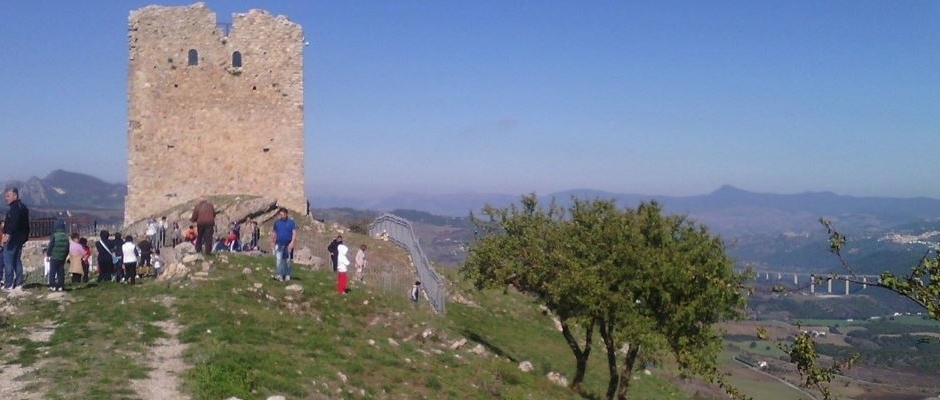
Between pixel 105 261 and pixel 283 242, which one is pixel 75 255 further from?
pixel 283 242

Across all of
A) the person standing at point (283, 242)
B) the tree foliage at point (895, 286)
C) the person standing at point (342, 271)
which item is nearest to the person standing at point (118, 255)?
the person standing at point (283, 242)

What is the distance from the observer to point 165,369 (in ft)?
42.8

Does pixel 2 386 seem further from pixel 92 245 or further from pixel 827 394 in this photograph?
pixel 92 245

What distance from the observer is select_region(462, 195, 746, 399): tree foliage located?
17922 mm

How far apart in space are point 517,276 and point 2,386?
1321cm

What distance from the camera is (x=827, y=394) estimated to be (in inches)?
327

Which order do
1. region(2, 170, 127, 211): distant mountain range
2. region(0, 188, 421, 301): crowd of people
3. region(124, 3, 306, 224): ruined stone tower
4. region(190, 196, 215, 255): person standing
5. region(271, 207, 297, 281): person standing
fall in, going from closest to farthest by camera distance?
region(0, 188, 421, 301): crowd of people → region(271, 207, 297, 281): person standing → region(190, 196, 215, 255): person standing → region(124, 3, 306, 224): ruined stone tower → region(2, 170, 127, 211): distant mountain range

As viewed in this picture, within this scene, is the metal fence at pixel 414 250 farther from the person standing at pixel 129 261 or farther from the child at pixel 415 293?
the person standing at pixel 129 261

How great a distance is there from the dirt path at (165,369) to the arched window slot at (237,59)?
69.8 feet

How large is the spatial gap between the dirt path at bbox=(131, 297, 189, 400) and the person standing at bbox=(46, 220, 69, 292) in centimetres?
453

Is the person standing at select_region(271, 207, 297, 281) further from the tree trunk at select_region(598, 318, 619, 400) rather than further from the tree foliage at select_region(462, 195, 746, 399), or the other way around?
the tree trunk at select_region(598, 318, 619, 400)

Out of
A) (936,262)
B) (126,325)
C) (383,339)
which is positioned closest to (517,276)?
(383,339)

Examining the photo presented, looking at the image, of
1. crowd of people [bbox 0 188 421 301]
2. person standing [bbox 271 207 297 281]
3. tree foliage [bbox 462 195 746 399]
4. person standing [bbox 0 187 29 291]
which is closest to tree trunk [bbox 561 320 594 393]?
tree foliage [bbox 462 195 746 399]

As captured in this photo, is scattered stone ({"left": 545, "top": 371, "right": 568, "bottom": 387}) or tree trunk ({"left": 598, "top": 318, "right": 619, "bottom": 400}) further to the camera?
scattered stone ({"left": 545, "top": 371, "right": 568, "bottom": 387})
